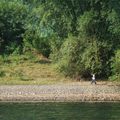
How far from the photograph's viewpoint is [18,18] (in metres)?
73.2

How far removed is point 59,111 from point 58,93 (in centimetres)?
903

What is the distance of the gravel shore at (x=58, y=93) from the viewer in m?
47.1

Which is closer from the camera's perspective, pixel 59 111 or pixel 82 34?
pixel 59 111

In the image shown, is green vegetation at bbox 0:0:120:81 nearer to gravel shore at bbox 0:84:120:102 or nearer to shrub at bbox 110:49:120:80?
shrub at bbox 110:49:120:80

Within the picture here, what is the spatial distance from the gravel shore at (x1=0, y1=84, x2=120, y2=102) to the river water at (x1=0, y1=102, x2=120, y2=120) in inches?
84.8

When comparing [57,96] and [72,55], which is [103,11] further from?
[57,96]

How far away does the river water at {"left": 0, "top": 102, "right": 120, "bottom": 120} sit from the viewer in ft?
117

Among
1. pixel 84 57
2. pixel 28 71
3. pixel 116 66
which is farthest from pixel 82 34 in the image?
pixel 28 71

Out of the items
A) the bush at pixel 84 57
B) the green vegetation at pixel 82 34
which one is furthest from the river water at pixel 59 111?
the bush at pixel 84 57

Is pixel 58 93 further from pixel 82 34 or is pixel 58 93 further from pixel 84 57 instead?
pixel 82 34

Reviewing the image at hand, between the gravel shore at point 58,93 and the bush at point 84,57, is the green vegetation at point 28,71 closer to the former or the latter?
the bush at point 84,57

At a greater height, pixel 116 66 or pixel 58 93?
pixel 116 66

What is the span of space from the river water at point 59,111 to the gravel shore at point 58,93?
2.15 m

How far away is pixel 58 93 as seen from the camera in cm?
4838
